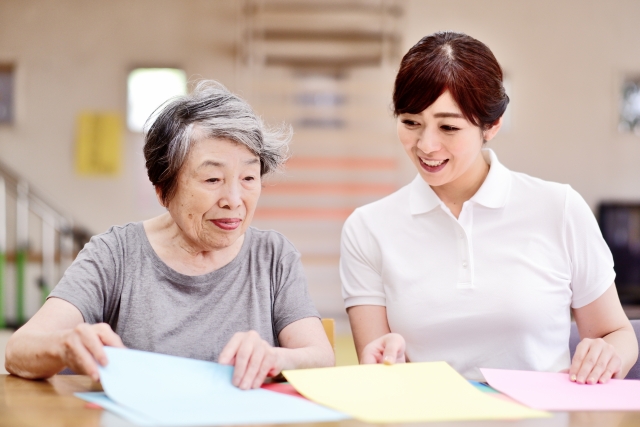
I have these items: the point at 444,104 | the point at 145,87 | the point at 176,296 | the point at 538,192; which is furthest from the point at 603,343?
the point at 145,87

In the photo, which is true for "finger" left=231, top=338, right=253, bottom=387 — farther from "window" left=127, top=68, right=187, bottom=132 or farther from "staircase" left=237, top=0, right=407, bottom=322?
"window" left=127, top=68, right=187, bottom=132

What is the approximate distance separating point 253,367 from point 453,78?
71 centimetres

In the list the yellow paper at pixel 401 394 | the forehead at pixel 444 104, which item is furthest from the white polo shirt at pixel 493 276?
the yellow paper at pixel 401 394

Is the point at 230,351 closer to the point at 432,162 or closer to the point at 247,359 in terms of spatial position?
the point at 247,359

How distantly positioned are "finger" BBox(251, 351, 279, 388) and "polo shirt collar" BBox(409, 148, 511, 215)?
584mm

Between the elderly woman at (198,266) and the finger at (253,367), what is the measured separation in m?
0.14

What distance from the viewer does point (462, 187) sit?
5.00 feet

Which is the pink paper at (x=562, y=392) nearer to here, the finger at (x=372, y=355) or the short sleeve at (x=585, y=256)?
the finger at (x=372, y=355)

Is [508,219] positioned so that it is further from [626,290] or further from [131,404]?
[626,290]

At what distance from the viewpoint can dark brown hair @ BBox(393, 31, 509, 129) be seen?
1.36 meters

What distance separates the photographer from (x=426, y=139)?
1.37 m

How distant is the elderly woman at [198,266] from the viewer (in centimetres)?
127

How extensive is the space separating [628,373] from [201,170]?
994 mm

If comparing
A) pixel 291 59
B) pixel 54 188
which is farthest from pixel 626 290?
pixel 54 188
